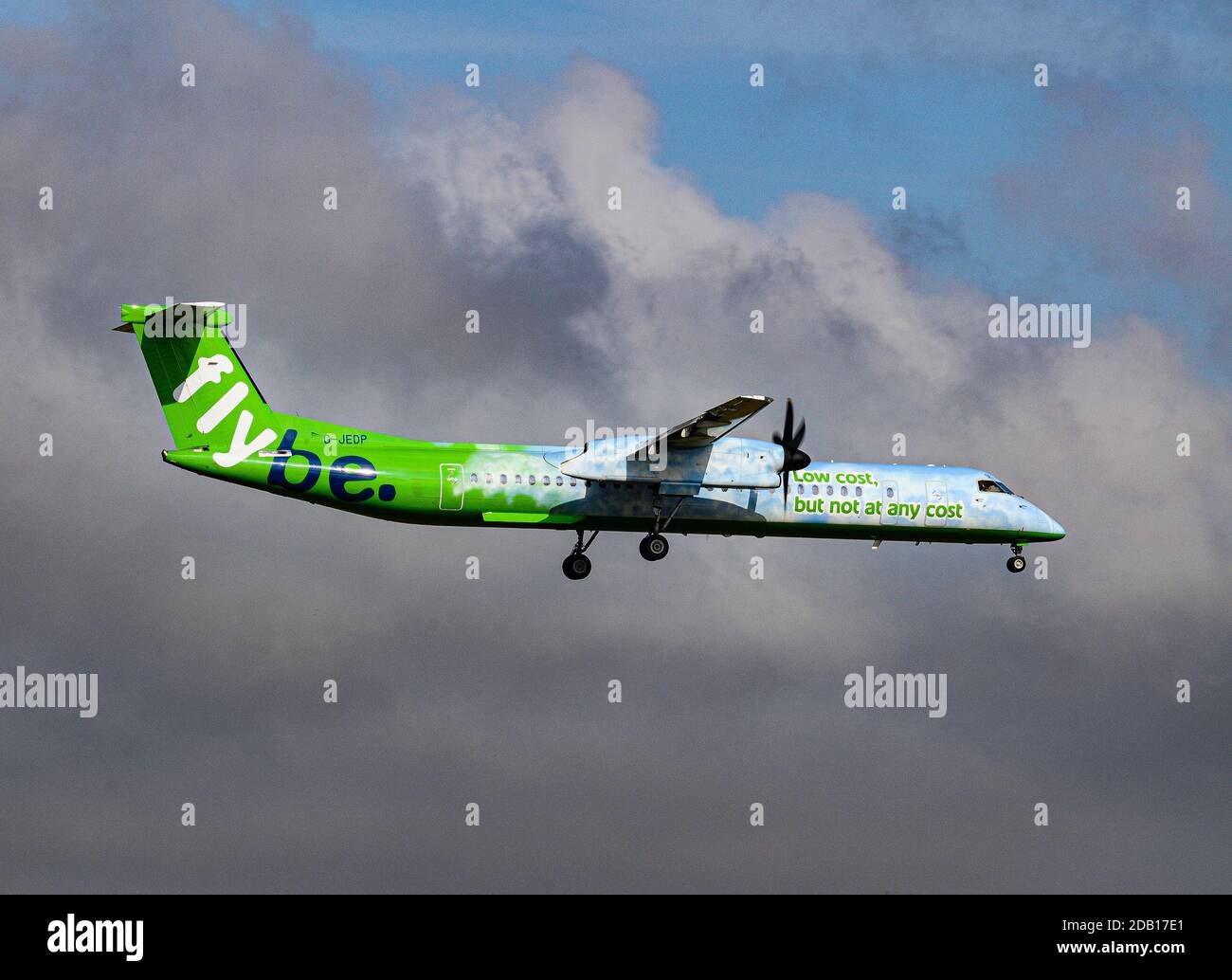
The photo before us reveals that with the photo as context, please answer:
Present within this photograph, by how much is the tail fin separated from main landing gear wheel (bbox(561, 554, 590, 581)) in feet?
30.1

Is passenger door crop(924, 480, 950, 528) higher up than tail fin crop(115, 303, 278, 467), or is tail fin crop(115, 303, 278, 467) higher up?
tail fin crop(115, 303, 278, 467)

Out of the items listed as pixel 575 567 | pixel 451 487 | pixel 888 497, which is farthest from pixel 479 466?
pixel 888 497

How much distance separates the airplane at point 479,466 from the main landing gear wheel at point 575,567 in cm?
4

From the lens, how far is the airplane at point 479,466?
50.7m

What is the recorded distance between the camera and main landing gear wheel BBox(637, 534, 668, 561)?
53.4 metres

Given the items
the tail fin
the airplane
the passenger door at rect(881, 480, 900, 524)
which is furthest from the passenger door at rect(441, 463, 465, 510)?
the passenger door at rect(881, 480, 900, 524)

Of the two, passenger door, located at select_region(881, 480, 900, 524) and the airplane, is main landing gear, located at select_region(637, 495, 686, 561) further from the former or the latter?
passenger door, located at select_region(881, 480, 900, 524)

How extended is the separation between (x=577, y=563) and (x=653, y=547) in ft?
7.54

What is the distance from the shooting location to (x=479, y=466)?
51500 mm

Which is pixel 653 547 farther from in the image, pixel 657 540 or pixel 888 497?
pixel 888 497
